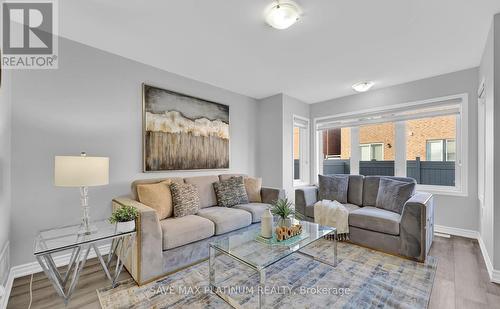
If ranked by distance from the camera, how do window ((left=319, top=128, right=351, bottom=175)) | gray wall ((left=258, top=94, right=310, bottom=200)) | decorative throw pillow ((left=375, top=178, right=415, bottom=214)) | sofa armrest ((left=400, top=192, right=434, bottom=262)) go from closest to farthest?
1. sofa armrest ((left=400, top=192, right=434, bottom=262))
2. decorative throw pillow ((left=375, top=178, right=415, bottom=214))
3. gray wall ((left=258, top=94, right=310, bottom=200))
4. window ((left=319, top=128, right=351, bottom=175))

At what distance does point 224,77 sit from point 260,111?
1377 mm

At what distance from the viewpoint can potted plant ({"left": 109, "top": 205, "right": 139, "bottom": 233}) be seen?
6.24ft

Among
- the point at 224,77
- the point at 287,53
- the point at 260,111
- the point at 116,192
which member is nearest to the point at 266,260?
the point at 116,192

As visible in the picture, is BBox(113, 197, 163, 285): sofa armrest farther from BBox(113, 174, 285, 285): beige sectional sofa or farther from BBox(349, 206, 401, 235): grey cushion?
BBox(349, 206, 401, 235): grey cushion

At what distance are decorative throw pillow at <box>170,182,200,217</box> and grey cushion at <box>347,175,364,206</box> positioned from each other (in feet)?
7.80

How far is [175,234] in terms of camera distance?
2166 mm

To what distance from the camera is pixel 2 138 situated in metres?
1.81

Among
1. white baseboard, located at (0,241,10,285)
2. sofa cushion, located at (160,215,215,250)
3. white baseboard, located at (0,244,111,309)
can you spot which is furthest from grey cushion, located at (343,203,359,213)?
white baseboard, located at (0,241,10,285)

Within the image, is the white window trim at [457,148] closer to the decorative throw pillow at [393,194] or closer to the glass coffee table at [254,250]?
the decorative throw pillow at [393,194]

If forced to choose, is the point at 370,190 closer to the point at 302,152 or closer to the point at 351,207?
the point at 351,207

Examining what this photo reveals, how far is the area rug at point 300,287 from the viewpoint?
1730mm

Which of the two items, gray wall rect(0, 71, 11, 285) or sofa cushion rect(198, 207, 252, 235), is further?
sofa cushion rect(198, 207, 252, 235)

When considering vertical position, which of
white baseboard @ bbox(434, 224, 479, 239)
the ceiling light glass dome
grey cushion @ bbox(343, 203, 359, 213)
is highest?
the ceiling light glass dome

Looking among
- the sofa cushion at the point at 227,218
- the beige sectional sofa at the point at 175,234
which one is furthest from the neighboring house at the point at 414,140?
the sofa cushion at the point at 227,218
